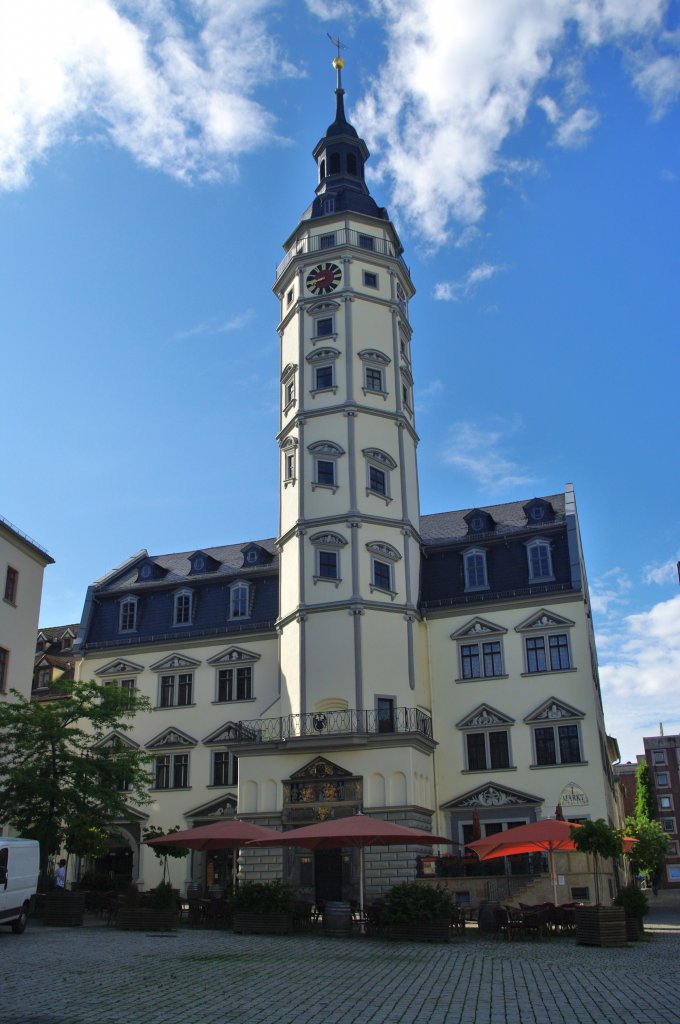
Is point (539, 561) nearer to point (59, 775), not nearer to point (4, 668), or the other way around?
point (59, 775)

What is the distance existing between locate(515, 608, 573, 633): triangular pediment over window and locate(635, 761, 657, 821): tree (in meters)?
55.2

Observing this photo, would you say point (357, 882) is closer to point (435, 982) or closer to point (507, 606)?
point (507, 606)

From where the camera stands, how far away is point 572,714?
36.4 metres

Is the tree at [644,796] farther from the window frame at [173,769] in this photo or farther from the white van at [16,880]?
the white van at [16,880]

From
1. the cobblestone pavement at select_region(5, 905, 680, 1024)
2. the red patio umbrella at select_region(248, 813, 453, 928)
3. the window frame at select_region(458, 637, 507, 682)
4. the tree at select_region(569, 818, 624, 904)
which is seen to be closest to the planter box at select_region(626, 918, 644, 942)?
the cobblestone pavement at select_region(5, 905, 680, 1024)

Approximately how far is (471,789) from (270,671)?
33.5 ft

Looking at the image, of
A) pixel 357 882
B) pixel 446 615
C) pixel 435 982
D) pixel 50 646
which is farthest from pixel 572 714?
pixel 50 646

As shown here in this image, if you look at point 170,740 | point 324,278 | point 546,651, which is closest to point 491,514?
point 546,651

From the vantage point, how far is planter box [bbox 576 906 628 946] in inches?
814

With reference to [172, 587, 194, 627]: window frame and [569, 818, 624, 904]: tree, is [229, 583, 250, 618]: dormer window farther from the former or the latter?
[569, 818, 624, 904]: tree

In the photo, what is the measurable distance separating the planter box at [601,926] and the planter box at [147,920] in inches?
396

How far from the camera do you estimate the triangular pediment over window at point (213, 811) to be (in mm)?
40000

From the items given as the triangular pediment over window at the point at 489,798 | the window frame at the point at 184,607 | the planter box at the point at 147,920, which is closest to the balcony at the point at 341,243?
the window frame at the point at 184,607

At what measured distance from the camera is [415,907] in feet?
71.8
